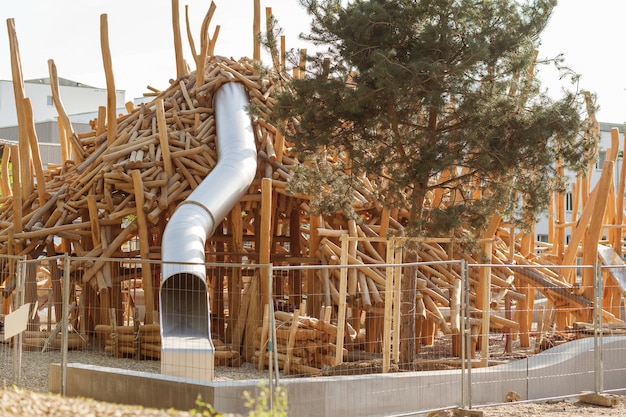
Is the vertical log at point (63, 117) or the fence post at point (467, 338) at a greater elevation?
the vertical log at point (63, 117)

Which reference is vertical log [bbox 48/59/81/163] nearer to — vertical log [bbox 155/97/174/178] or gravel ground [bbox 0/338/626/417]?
vertical log [bbox 155/97/174/178]

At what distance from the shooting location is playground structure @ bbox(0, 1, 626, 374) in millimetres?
17703

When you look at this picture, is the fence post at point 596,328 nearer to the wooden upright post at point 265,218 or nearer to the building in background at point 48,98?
the wooden upright post at point 265,218

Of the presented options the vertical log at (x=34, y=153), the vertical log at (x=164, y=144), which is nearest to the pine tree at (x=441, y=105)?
the vertical log at (x=164, y=144)

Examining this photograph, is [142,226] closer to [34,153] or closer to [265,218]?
[265,218]

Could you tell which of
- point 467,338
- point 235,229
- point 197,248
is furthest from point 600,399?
point 235,229

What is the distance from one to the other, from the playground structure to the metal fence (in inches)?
3.1

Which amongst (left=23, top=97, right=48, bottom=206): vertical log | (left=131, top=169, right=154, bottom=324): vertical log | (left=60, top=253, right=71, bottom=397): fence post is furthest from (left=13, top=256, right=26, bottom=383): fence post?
(left=23, top=97, right=48, bottom=206): vertical log

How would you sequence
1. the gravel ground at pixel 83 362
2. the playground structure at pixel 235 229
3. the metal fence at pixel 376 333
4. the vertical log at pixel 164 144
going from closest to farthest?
the metal fence at pixel 376 333, the gravel ground at pixel 83 362, the playground structure at pixel 235 229, the vertical log at pixel 164 144

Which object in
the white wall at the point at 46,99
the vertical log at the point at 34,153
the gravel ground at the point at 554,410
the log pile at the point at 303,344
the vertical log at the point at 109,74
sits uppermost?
the white wall at the point at 46,99

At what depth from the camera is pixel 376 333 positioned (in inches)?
708

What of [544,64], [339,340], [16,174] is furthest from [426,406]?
[16,174]

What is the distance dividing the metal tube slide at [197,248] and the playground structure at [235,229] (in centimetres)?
8

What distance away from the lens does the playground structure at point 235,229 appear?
17703mm
